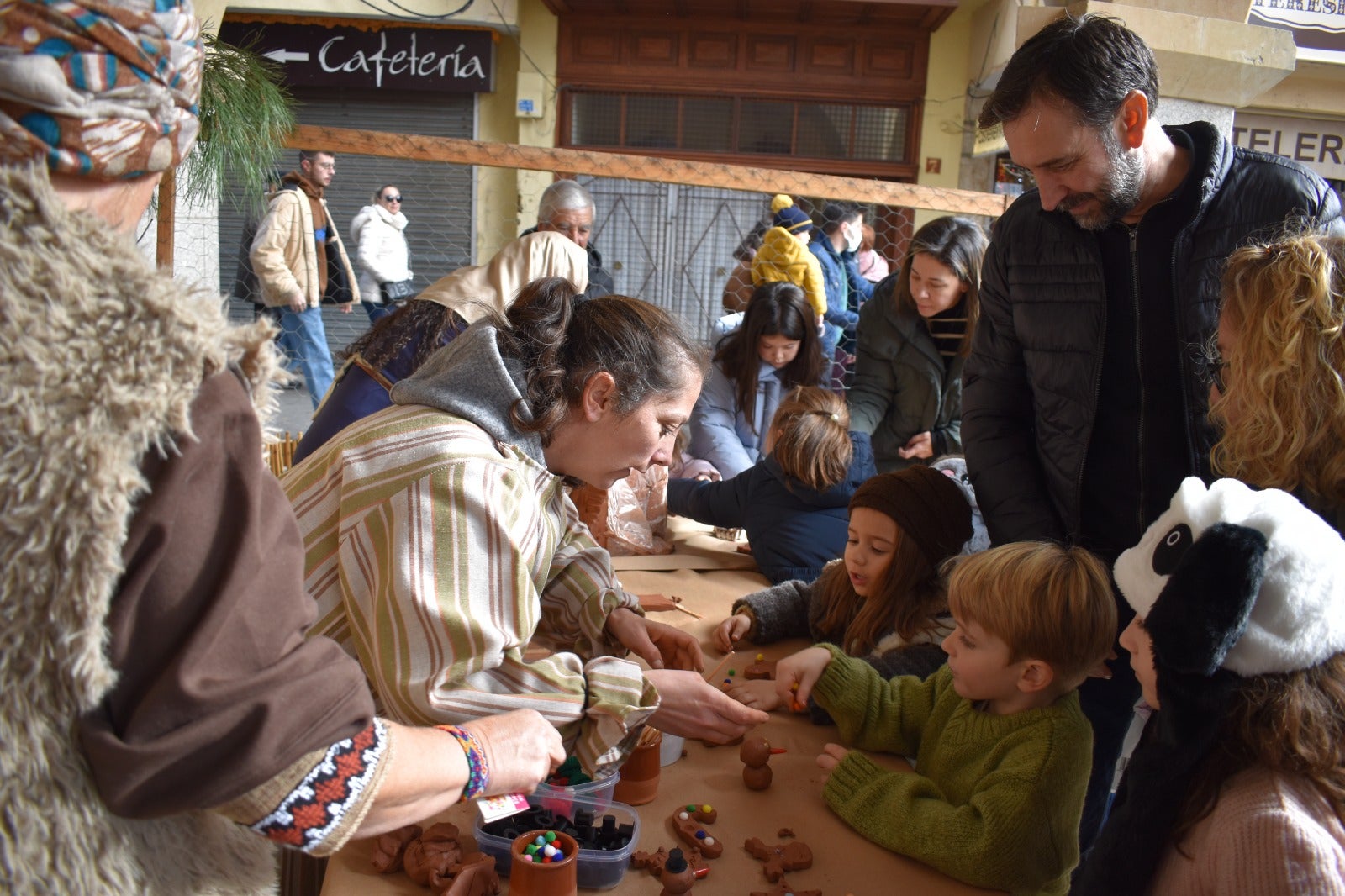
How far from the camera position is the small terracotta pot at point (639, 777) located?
1.75 m

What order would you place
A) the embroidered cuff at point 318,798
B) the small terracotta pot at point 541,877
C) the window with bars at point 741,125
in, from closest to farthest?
the embroidered cuff at point 318,798
the small terracotta pot at point 541,877
the window with bars at point 741,125

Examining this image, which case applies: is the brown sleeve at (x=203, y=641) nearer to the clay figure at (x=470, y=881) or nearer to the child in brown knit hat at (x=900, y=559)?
the clay figure at (x=470, y=881)

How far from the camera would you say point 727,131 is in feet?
29.5

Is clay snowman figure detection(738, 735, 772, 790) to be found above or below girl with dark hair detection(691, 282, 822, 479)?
below

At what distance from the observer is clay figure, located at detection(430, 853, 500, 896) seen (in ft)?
4.67

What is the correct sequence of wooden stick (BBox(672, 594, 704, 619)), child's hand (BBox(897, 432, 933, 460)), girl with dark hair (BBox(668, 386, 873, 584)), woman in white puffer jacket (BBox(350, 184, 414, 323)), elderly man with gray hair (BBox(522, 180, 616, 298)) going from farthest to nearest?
woman in white puffer jacket (BBox(350, 184, 414, 323)) → elderly man with gray hair (BBox(522, 180, 616, 298)) → child's hand (BBox(897, 432, 933, 460)) → girl with dark hair (BBox(668, 386, 873, 584)) → wooden stick (BBox(672, 594, 704, 619))

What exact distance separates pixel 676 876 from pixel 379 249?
21.8ft

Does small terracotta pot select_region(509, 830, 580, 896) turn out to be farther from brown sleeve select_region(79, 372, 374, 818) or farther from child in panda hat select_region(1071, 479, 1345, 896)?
child in panda hat select_region(1071, 479, 1345, 896)

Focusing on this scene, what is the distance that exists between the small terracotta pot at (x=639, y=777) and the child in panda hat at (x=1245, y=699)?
749 mm

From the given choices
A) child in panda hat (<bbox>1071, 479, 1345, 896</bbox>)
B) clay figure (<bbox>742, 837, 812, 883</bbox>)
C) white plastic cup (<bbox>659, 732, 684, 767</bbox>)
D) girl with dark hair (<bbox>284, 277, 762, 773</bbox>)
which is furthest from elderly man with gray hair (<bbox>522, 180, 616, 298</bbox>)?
child in panda hat (<bbox>1071, 479, 1345, 896</bbox>)

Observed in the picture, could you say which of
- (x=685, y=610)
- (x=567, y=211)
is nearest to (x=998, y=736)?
(x=685, y=610)

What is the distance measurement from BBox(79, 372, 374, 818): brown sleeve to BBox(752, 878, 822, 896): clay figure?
875 mm

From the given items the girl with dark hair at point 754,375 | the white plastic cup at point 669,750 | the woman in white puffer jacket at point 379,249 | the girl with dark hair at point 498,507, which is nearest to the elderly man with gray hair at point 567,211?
the girl with dark hair at point 754,375

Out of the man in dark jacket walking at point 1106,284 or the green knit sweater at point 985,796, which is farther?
the man in dark jacket walking at point 1106,284
